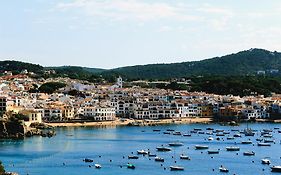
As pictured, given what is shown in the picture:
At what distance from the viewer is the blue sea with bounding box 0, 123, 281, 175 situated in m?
33.3

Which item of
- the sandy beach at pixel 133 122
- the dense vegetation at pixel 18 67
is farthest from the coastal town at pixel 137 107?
the dense vegetation at pixel 18 67

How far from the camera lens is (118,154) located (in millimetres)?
39344

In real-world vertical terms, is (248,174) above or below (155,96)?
below

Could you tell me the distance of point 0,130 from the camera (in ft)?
155

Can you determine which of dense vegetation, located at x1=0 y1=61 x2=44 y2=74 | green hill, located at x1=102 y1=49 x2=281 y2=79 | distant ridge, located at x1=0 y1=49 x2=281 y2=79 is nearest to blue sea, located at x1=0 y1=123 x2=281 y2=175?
dense vegetation, located at x1=0 y1=61 x2=44 y2=74

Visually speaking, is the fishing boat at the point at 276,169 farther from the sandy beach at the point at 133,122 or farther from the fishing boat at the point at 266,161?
the sandy beach at the point at 133,122

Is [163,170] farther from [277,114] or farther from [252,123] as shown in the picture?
[277,114]

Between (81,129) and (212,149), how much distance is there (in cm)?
1775

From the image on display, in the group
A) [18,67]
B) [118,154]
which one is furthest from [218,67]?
[118,154]

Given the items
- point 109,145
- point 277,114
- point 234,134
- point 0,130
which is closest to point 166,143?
point 109,145

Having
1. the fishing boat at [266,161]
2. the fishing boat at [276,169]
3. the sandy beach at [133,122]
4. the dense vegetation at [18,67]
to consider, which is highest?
the dense vegetation at [18,67]

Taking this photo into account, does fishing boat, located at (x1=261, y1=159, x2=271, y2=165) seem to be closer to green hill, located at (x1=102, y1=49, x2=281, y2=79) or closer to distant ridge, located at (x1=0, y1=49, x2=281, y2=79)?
distant ridge, located at (x1=0, y1=49, x2=281, y2=79)

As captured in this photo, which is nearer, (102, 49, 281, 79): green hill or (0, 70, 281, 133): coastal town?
(0, 70, 281, 133): coastal town

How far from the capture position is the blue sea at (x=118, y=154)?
Answer: 1312 inches
